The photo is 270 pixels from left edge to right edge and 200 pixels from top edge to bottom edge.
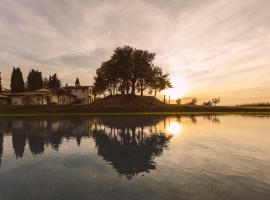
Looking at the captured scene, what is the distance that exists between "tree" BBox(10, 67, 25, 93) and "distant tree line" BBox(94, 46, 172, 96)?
3167 cm

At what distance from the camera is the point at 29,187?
36.1ft

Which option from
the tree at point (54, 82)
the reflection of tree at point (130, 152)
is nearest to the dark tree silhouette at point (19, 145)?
the reflection of tree at point (130, 152)

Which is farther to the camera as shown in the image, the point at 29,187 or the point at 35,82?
the point at 35,82

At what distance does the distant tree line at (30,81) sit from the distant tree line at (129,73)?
64.8 feet

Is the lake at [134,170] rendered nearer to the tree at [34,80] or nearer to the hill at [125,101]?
the hill at [125,101]

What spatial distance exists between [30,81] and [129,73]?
50.0m

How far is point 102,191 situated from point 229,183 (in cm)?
578

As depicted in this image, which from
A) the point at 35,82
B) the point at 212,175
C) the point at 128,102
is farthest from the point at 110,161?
the point at 35,82

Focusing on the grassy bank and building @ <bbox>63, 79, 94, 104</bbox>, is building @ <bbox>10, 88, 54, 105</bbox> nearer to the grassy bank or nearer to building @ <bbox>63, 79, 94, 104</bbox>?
the grassy bank

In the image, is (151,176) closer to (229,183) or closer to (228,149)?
(229,183)

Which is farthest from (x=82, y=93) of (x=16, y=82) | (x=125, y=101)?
(x=16, y=82)

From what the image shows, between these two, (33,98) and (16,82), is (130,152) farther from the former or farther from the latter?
(16,82)

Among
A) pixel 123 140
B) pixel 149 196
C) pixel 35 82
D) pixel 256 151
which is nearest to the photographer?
pixel 149 196

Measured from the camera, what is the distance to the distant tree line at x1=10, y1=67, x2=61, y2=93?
96988 millimetres
